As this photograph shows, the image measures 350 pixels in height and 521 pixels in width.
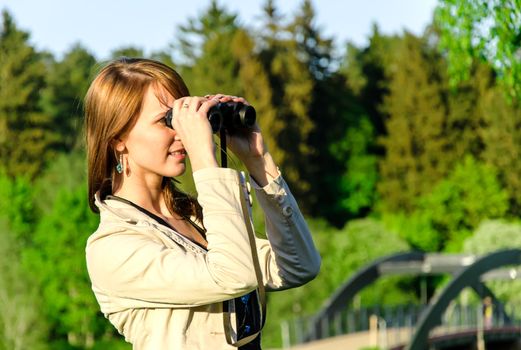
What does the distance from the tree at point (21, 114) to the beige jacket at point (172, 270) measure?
41082mm

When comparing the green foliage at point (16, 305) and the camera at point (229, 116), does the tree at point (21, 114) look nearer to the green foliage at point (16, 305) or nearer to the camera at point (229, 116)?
the green foliage at point (16, 305)

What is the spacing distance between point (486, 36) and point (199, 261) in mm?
6975

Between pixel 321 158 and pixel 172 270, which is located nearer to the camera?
pixel 172 270

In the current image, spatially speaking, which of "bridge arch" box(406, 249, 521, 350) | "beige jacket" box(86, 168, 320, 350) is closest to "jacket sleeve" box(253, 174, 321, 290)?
"beige jacket" box(86, 168, 320, 350)

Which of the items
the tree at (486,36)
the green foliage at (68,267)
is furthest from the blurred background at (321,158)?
the tree at (486,36)

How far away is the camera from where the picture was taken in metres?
2.72

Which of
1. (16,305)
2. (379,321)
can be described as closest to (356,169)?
(379,321)

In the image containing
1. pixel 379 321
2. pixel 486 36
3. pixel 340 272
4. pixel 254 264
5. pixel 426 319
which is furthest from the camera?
pixel 340 272

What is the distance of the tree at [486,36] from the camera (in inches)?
348

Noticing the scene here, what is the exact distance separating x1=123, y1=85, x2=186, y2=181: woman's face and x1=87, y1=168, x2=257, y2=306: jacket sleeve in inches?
6.2

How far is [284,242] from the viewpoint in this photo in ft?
9.64

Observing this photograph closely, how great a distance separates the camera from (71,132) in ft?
156

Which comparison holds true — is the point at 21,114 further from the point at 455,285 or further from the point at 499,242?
the point at 455,285

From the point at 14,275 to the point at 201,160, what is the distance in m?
28.1
